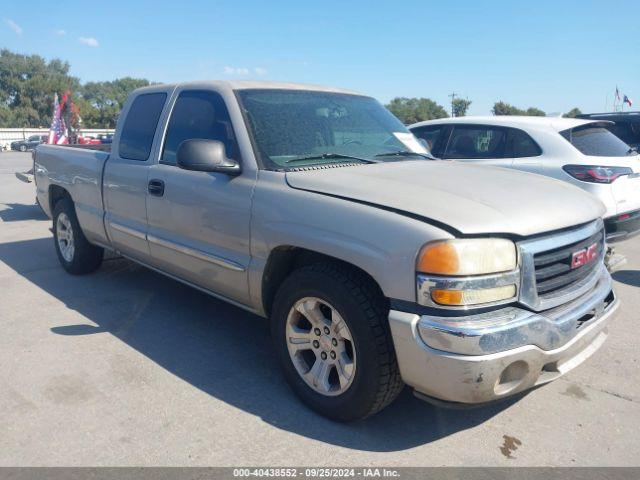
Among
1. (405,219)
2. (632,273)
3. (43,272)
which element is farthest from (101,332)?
(632,273)

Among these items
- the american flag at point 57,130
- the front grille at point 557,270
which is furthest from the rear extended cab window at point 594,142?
the american flag at point 57,130

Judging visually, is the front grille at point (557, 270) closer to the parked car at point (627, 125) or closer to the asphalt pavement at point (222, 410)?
the asphalt pavement at point (222, 410)

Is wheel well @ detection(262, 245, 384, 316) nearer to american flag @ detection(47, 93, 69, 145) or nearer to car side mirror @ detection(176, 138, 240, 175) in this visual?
car side mirror @ detection(176, 138, 240, 175)

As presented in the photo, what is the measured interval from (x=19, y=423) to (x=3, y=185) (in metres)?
15.5

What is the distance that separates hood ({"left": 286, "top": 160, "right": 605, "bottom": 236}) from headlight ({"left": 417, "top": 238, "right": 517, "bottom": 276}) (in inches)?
2.3

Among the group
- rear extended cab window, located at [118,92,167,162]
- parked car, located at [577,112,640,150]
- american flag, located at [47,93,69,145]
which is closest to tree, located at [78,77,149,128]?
american flag, located at [47,93,69,145]

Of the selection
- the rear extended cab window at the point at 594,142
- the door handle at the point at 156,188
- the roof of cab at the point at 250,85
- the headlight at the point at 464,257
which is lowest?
the headlight at the point at 464,257

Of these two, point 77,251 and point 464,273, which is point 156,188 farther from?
point 464,273

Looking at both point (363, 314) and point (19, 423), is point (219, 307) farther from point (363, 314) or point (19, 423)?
point (363, 314)

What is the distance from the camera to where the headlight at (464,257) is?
2.45 meters

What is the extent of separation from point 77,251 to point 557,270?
15.4 ft

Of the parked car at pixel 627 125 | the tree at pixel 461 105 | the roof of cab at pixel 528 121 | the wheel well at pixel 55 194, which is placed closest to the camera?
the wheel well at pixel 55 194

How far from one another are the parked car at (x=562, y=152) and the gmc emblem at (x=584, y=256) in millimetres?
2423

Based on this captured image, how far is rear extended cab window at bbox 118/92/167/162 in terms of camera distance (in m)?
4.39
